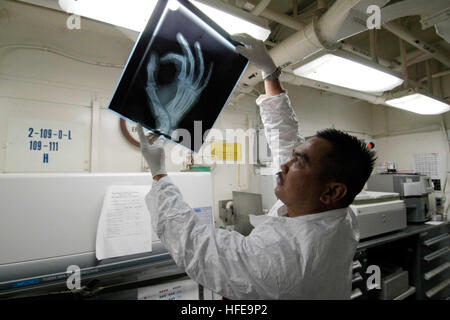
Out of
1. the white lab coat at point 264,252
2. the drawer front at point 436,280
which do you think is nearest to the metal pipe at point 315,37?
the white lab coat at point 264,252

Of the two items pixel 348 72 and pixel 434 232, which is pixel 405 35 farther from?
pixel 434 232

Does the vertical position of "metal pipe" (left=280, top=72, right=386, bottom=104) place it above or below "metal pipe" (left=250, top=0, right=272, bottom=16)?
below

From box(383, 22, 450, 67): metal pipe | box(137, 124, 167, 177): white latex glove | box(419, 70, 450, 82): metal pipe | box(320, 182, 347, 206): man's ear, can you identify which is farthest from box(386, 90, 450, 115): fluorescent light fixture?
box(137, 124, 167, 177): white latex glove

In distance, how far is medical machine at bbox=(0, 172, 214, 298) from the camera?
85 cm

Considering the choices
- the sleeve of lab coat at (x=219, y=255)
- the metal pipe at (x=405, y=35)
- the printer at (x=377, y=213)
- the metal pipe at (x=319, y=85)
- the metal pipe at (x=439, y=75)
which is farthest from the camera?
the metal pipe at (x=439, y=75)

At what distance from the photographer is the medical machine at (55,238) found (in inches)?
33.6

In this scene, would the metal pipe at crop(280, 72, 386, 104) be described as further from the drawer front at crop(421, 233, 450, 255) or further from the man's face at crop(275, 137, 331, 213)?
the drawer front at crop(421, 233, 450, 255)

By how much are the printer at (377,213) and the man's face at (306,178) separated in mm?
1187

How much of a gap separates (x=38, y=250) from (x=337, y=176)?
1.22m

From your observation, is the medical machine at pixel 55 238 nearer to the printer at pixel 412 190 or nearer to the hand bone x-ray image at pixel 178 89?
the hand bone x-ray image at pixel 178 89

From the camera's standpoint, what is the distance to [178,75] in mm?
823

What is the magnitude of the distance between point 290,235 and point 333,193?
23 centimetres

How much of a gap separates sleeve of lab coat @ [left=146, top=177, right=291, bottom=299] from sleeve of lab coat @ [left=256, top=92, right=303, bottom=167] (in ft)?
1.65
